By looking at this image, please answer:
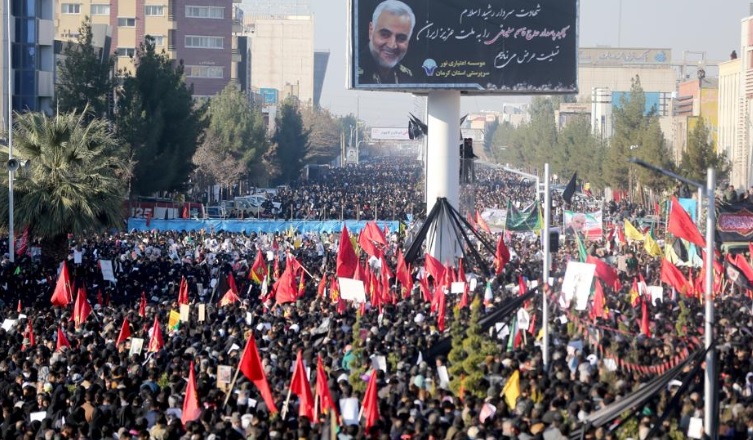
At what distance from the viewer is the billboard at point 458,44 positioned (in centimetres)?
3559

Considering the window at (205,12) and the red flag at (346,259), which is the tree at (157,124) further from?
the window at (205,12)

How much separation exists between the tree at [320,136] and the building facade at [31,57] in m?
69.6

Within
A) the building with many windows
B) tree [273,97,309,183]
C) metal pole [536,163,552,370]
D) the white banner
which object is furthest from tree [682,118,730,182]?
the building with many windows

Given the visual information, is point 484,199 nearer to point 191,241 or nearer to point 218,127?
point 218,127

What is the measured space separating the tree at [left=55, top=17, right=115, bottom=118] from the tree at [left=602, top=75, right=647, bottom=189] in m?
27.3

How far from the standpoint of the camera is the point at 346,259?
89.6 feet

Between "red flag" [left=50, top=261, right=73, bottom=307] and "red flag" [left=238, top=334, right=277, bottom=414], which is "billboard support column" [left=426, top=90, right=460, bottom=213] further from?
"red flag" [left=238, top=334, right=277, bottom=414]

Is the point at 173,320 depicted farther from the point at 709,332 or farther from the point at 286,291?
the point at 709,332

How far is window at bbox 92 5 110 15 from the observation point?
348ft

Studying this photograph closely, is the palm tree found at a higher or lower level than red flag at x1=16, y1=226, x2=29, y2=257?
higher

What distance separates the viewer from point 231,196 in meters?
87.6

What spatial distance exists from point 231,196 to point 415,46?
52.9 m

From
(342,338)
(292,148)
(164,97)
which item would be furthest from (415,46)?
(292,148)

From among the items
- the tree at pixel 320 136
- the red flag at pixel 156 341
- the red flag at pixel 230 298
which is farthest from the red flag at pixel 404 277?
the tree at pixel 320 136
